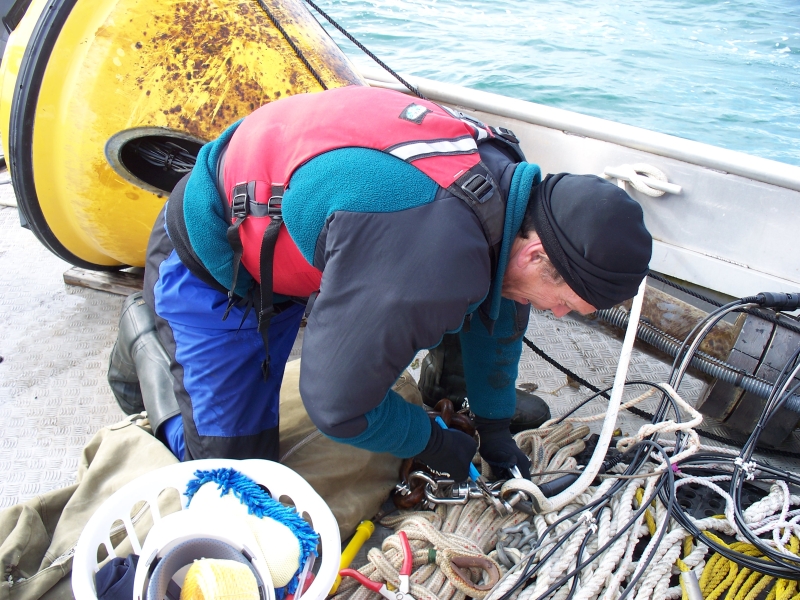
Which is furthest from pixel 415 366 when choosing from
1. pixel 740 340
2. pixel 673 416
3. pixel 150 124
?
pixel 150 124

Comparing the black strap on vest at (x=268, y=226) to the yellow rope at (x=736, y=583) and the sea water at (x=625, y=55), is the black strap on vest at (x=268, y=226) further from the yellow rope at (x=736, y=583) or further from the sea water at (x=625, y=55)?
the sea water at (x=625, y=55)

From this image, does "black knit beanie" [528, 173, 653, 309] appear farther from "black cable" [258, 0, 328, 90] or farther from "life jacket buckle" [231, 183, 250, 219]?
"black cable" [258, 0, 328, 90]

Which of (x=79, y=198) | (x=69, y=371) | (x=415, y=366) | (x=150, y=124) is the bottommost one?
(x=69, y=371)

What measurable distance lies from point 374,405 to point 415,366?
1.34 metres

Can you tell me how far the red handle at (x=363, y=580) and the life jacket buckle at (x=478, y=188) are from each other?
975mm

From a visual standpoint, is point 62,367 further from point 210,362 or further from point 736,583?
point 736,583

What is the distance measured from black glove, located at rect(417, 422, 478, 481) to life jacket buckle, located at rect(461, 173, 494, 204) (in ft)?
2.30

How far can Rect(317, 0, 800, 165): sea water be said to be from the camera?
5723 mm

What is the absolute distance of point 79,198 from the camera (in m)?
2.36

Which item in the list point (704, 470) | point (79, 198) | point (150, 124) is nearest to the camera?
point (704, 470)

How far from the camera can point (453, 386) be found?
2.31 meters

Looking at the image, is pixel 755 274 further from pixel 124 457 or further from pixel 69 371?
pixel 69 371

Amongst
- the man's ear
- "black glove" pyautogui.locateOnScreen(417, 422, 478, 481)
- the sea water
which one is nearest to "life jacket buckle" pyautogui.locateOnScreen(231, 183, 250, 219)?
the man's ear

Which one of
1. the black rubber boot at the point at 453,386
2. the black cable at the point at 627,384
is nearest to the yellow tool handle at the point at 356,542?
the black rubber boot at the point at 453,386
